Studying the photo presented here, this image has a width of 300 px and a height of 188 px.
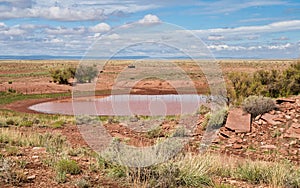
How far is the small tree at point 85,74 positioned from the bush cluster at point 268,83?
2206 centimetres

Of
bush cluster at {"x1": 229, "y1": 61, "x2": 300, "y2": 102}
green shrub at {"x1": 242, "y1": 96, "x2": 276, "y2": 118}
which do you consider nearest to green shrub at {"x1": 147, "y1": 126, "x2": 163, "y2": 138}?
green shrub at {"x1": 242, "y1": 96, "x2": 276, "y2": 118}

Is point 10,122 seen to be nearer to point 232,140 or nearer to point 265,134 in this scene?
point 232,140

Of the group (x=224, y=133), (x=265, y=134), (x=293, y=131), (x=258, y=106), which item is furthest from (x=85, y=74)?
(x=293, y=131)

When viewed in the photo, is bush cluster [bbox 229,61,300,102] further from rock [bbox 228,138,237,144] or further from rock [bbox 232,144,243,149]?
rock [bbox 232,144,243,149]

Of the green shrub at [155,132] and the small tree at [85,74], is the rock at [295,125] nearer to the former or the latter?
the green shrub at [155,132]

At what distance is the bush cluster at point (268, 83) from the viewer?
25.2 metres

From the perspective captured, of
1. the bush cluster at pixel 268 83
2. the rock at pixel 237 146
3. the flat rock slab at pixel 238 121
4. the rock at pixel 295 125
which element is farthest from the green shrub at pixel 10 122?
the bush cluster at pixel 268 83

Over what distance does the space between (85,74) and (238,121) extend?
33.9 m

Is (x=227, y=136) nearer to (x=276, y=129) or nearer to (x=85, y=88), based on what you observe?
(x=276, y=129)

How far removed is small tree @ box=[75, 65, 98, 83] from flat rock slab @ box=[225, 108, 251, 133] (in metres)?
30.3

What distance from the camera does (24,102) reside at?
119ft

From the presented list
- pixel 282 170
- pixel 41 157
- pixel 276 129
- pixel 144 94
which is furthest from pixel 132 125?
pixel 144 94

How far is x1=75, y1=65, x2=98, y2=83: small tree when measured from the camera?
46.3 metres

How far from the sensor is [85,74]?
1891 inches
